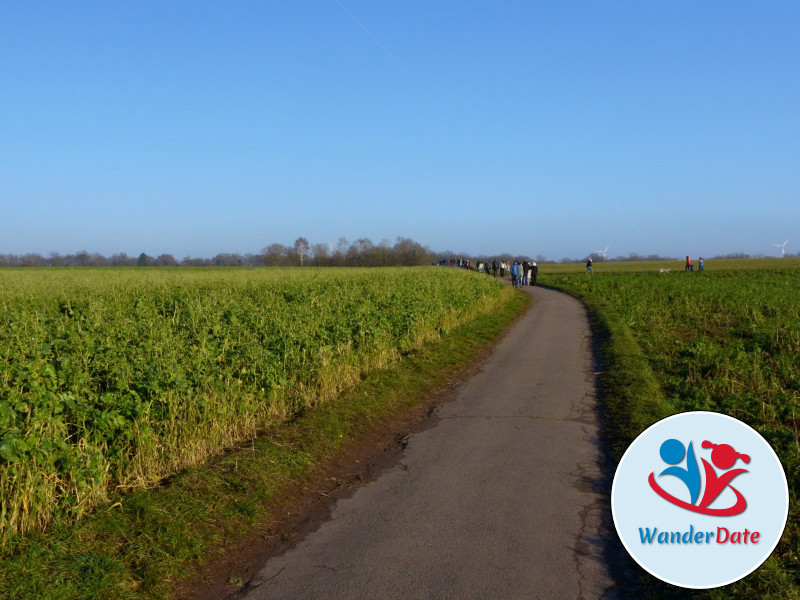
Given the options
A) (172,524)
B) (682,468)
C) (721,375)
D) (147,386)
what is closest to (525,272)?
(721,375)

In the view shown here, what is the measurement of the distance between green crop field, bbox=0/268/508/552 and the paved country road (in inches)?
78.5

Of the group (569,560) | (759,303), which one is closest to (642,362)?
(569,560)

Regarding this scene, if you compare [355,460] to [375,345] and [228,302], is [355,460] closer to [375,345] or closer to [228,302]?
[375,345]

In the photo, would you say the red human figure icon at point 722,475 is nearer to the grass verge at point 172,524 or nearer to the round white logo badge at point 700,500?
the round white logo badge at point 700,500

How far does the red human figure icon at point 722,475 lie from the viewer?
4.84 meters

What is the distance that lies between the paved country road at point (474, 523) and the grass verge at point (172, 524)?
0.73 m

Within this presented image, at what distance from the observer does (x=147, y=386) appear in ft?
22.9

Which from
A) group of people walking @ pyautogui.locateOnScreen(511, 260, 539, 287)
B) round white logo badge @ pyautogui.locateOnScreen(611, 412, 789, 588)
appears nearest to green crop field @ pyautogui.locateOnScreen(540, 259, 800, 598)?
round white logo badge @ pyautogui.locateOnScreen(611, 412, 789, 588)

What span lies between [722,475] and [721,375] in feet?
27.2

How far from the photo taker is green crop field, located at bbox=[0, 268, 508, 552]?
5457 mm

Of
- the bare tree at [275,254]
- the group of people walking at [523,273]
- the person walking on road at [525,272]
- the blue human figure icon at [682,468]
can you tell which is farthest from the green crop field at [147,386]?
the bare tree at [275,254]

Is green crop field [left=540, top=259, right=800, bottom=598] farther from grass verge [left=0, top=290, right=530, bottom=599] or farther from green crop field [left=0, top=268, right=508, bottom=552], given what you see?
green crop field [left=0, top=268, right=508, bottom=552]

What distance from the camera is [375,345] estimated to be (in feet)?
45.0

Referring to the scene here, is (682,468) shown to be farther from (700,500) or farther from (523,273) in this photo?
(523,273)
